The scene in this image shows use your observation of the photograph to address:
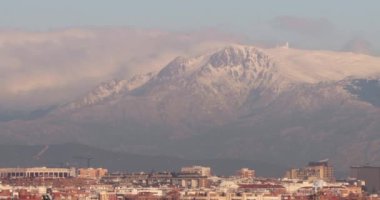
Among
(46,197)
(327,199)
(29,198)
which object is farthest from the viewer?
(327,199)

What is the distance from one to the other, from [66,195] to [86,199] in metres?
1.68

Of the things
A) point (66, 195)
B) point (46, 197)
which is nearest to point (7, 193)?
point (66, 195)

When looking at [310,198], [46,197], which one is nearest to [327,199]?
[310,198]

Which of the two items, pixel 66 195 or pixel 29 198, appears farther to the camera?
pixel 66 195

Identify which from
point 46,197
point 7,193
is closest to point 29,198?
point 7,193

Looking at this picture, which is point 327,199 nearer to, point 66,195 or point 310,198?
point 310,198

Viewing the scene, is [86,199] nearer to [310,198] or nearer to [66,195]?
[66,195]

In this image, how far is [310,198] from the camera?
198 meters

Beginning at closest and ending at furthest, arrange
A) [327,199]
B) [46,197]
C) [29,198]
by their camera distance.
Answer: [46,197], [29,198], [327,199]

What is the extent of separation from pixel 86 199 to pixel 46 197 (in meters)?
93.7

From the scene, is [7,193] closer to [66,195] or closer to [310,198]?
[66,195]

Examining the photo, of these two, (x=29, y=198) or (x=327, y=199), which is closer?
(x=29, y=198)

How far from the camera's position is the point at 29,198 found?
181 metres

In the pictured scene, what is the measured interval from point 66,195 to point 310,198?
64.8ft
